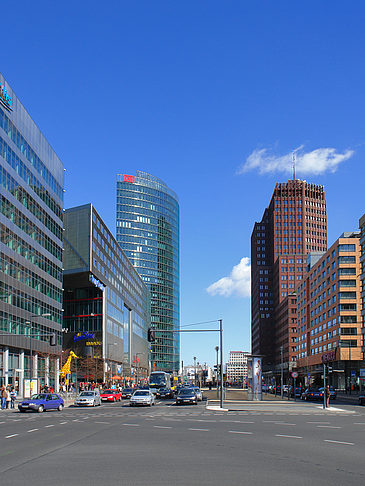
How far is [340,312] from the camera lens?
102 meters

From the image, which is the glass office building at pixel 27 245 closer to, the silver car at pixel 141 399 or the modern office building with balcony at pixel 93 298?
the modern office building with balcony at pixel 93 298

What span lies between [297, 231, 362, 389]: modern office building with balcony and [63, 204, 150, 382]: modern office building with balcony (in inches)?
1608

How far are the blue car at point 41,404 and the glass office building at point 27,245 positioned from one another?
1293cm

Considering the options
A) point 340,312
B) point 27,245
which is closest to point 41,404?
point 27,245

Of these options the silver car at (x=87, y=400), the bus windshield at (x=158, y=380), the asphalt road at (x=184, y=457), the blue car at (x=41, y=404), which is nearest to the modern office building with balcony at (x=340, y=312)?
the bus windshield at (x=158, y=380)

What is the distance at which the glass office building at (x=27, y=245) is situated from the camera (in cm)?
6325

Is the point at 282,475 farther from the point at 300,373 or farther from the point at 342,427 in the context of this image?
the point at 300,373

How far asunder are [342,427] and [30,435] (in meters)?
13.9

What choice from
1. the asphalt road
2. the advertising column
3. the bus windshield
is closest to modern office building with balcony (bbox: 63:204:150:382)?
the bus windshield

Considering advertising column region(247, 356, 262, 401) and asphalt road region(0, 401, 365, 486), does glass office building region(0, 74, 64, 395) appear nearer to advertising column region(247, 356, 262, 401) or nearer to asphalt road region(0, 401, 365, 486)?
advertising column region(247, 356, 262, 401)

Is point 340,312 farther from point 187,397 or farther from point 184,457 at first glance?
point 184,457

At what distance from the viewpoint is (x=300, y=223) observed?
655 feet

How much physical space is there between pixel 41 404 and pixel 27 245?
31.7 meters

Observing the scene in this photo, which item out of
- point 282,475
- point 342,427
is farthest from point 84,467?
point 342,427
